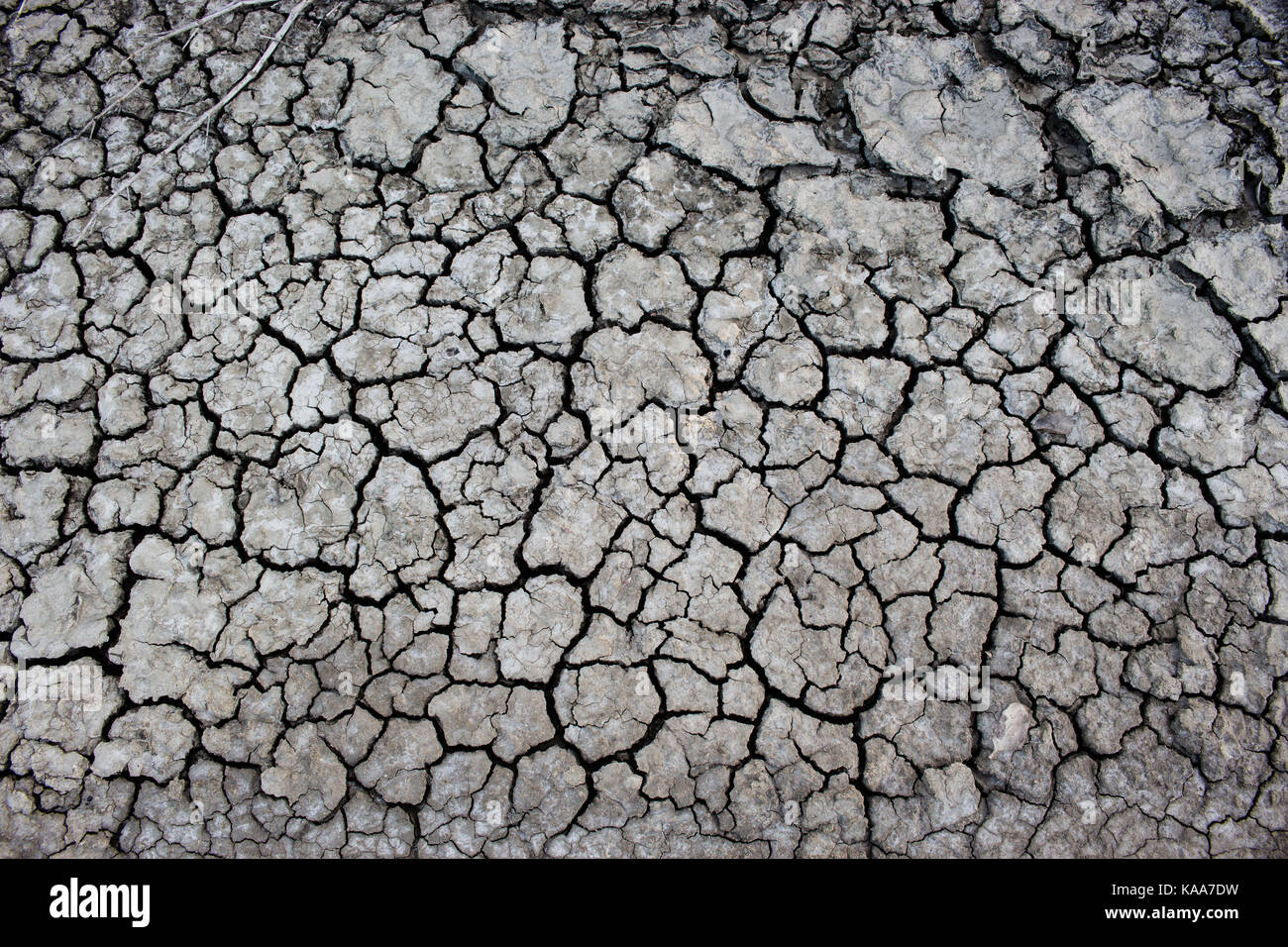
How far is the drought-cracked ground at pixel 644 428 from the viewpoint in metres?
1.97

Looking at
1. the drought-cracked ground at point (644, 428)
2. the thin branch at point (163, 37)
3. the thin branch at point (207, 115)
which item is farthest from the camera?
the thin branch at point (163, 37)

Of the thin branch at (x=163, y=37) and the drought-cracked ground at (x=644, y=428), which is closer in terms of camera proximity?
the drought-cracked ground at (x=644, y=428)

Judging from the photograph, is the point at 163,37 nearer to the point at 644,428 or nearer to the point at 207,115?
the point at 207,115

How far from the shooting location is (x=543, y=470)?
2234 millimetres

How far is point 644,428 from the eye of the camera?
89.4 inches

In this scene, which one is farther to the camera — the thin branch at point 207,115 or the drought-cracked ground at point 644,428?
the thin branch at point 207,115

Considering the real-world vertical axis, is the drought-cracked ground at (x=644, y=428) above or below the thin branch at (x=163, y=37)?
below

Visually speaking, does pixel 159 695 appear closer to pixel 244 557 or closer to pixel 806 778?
pixel 244 557

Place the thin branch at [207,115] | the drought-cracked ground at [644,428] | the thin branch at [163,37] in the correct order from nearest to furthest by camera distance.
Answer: the drought-cracked ground at [644,428] → the thin branch at [207,115] → the thin branch at [163,37]

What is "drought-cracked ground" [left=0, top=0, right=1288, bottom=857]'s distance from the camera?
1973 millimetres

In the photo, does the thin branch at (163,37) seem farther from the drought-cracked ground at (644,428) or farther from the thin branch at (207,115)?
the thin branch at (207,115)

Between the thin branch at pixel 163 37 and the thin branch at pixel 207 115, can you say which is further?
the thin branch at pixel 163 37

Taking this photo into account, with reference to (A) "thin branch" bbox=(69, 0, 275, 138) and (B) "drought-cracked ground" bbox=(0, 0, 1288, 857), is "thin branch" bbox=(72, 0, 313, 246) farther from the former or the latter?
(A) "thin branch" bbox=(69, 0, 275, 138)

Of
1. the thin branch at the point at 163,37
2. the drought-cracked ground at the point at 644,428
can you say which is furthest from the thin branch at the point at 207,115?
the thin branch at the point at 163,37
